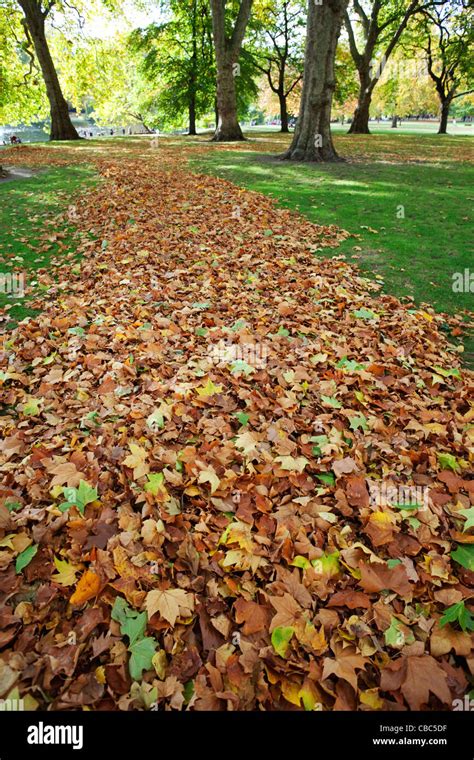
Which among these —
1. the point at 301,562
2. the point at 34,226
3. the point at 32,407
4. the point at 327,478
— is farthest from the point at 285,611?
the point at 34,226

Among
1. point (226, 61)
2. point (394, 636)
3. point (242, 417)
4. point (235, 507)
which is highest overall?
point (226, 61)

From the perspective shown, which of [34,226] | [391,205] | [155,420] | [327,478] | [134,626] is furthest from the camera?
[391,205]

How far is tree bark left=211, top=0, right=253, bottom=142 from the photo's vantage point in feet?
59.8

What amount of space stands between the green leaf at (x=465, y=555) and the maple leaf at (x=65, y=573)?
2290 millimetres

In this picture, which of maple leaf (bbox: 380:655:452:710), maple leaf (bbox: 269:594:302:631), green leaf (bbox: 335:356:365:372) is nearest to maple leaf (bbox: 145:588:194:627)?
maple leaf (bbox: 269:594:302:631)

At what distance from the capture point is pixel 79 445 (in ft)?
10.8

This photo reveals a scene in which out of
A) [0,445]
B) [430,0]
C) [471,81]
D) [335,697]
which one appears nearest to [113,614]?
[335,697]

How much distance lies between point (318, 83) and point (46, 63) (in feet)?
53.7

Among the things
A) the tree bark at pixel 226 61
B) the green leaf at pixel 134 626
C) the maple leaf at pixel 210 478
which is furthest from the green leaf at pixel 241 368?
the tree bark at pixel 226 61

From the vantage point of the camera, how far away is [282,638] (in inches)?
83.4

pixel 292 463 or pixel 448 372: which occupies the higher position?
pixel 448 372

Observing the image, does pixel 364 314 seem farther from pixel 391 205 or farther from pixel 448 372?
pixel 391 205

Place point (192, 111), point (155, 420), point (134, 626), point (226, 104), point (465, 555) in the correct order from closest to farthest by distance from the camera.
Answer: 1. point (134, 626)
2. point (465, 555)
3. point (155, 420)
4. point (226, 104)
5. point (192, 111)

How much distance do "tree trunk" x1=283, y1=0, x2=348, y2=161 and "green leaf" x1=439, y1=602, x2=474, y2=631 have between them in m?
14.2
